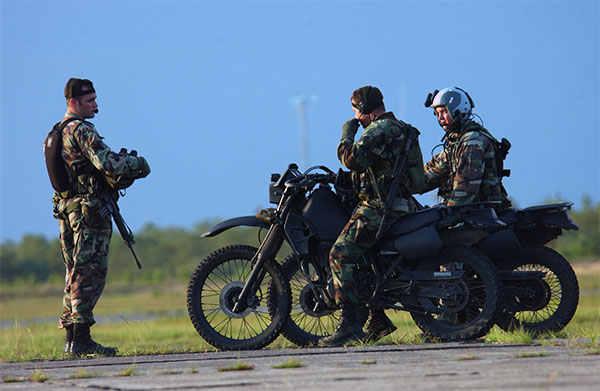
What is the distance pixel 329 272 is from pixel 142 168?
206cm

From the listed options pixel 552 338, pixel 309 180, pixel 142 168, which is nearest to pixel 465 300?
pixel 552 338

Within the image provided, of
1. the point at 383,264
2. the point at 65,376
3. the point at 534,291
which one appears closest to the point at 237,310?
the point at 383,264

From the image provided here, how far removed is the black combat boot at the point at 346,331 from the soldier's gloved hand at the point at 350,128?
60.9 inches

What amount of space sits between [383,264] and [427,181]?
135 cm

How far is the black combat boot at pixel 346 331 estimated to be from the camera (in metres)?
8.69

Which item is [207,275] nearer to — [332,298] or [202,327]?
[202,327]

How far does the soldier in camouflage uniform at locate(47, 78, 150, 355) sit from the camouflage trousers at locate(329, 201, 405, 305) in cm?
211

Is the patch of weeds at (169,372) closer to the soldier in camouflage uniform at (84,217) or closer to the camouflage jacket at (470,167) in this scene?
the soldier in camouflage uniform at (84,217)

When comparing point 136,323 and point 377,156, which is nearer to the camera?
point 377,156

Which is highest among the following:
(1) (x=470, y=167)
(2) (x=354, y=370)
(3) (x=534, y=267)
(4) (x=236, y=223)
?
(1) (x=470, y=167)

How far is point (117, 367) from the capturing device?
766 centimetres

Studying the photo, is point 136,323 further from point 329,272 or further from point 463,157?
point 463,157

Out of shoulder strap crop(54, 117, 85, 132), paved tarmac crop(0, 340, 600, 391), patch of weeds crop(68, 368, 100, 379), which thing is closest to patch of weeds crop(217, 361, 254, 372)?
paved tarmac crop(0, 340, 600, 391)

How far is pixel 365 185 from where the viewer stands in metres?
8.60
